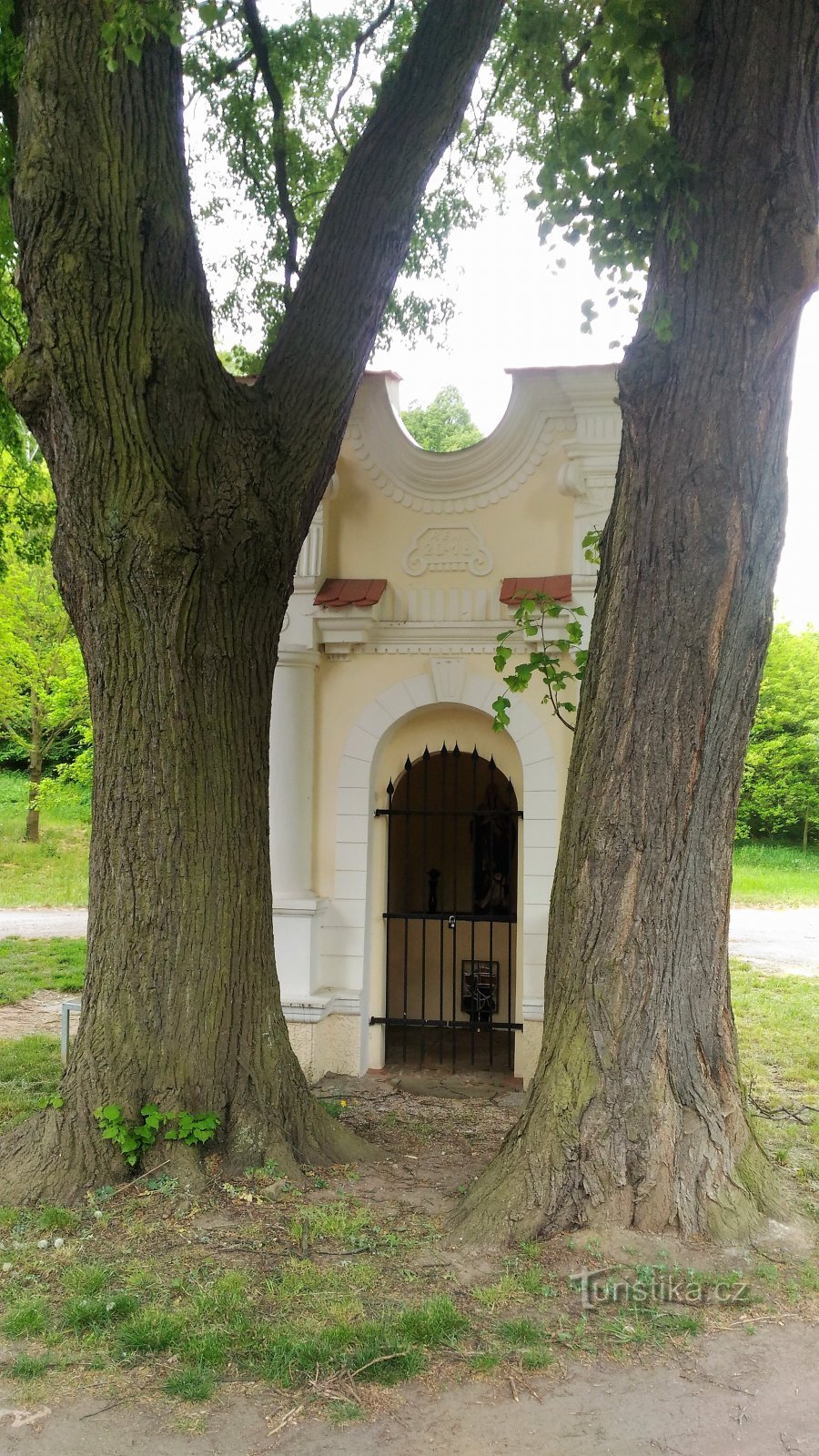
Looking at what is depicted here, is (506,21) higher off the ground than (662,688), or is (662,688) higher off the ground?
(506,21)

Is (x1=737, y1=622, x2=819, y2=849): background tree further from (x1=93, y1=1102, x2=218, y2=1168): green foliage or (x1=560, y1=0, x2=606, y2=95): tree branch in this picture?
(x1=93, y1=1102, x2=218, y2=1168): green foliage

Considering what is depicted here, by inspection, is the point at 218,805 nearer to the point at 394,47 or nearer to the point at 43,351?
the point at 43,351

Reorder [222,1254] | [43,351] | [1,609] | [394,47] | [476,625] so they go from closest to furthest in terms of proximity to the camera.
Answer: [222,1254] → [43,351] → [394,47] → [476,625] → [1,609]

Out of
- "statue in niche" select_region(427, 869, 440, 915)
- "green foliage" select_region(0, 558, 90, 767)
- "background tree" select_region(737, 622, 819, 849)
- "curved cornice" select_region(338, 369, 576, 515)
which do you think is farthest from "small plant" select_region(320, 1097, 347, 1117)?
"background tree" select_region(737, 622, 819, 849)

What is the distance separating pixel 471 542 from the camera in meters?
8.30

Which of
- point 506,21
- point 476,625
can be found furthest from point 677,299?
point 476,625

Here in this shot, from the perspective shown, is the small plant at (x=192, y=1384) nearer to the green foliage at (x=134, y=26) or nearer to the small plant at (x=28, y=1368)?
the small plant at (x=28, y=1368)

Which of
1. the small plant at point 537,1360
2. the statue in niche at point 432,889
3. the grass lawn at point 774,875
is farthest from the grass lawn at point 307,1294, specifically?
the grass lawn at point 774,875

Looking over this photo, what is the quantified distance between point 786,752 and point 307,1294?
2815 cm

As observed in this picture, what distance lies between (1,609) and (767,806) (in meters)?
20.2

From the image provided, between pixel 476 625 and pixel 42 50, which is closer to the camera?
→ pixel 42 50

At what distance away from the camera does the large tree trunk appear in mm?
4293

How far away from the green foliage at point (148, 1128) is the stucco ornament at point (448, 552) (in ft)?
15.3

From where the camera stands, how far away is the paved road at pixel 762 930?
13.4 m
